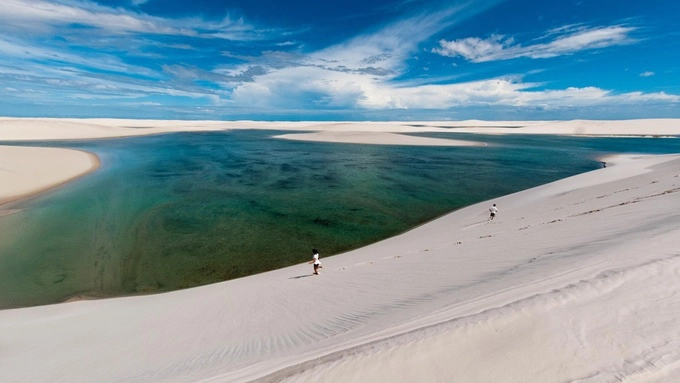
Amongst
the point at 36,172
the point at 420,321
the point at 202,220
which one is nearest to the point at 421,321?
the point at 420,321

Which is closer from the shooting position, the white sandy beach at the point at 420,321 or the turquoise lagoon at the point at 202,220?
the white sandy beach at the point at 420,321

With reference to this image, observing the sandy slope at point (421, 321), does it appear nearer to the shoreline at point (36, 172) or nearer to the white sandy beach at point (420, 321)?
the white sandy beach at point (420, 321)

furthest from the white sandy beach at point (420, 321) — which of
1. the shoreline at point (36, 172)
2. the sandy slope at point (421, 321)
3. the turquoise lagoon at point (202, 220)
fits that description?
the shoreline at point (36, 172)

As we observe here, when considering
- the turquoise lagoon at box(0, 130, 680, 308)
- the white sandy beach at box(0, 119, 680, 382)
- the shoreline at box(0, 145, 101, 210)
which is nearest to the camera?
the white sandy beach at box(0, 119, 680, 382)

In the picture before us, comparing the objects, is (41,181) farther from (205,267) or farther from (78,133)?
(78,133)

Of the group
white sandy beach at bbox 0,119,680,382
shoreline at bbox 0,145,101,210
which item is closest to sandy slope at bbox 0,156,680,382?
white sandy beach at bbox 0,119,680,382

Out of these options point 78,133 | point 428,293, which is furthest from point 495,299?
point 78,133

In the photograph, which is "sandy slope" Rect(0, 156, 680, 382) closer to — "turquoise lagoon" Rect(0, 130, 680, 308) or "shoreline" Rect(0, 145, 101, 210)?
"turquoise lagoon" Rect(0, 130, 680, 308)
